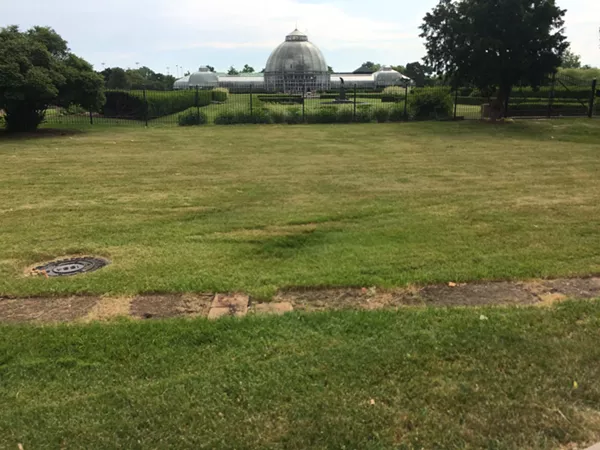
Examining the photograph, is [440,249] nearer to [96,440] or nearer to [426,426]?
[426,426]

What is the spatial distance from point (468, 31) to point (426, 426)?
862 inches

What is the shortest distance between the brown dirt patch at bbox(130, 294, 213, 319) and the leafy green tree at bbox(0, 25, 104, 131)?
53.2 feet

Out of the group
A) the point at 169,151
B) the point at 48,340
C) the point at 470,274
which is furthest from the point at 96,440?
the point at 169,151

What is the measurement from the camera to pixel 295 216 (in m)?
7.48

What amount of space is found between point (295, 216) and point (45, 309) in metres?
3.83

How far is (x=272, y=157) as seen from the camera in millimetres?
13930

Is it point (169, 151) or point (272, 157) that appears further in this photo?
point (169, 151)

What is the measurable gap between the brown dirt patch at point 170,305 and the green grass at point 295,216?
0.15 m

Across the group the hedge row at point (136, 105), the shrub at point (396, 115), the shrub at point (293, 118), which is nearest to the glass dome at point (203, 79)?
the hedge row at point (136, 105)

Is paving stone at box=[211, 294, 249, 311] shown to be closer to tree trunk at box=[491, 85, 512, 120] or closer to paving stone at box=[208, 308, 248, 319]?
paving stone at box=[208, 308, 248, 319]

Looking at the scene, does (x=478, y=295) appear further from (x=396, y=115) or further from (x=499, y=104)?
(x=396, y=115)

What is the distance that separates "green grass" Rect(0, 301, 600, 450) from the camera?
9.11ft

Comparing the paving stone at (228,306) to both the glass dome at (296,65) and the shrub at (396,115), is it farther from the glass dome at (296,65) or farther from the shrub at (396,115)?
the glass dome at (296,65)


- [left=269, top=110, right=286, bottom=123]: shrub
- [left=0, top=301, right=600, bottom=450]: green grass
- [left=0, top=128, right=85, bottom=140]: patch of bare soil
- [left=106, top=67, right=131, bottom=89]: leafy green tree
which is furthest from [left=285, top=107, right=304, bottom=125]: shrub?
[left=106, top=67, right=131, bottom=89]: leafy green tree
